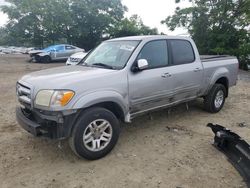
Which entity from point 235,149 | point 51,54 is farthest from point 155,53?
point 51,54

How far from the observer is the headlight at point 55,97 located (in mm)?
3641

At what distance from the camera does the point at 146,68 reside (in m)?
4.67

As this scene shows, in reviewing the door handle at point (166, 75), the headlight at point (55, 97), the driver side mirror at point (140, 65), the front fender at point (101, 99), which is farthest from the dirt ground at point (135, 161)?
the driver side mirror at point (140, 65)

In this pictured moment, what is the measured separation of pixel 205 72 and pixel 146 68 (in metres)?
1.92

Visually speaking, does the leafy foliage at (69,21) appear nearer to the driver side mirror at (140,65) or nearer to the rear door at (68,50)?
the rear door at (68,50)

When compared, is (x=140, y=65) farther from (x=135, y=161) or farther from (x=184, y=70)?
(x=135, y=161)

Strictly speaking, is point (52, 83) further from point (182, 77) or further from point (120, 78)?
point (182, 77)

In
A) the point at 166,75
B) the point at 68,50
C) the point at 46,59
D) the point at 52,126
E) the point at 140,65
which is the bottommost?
the point at 52,126

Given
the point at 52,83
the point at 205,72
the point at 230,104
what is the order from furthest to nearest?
1. the point at 230,104
2. the point at 205,72
3. the point at 52,83

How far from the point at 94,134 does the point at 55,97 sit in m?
0.83

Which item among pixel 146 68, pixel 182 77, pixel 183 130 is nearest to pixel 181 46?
pixel 182 77

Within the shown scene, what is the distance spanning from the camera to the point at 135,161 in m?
4.09

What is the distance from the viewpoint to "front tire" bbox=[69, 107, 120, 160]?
3797 millimetres

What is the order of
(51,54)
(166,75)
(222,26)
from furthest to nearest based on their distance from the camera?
1. (51,54)
2. (222,26)
3. (166,75)
